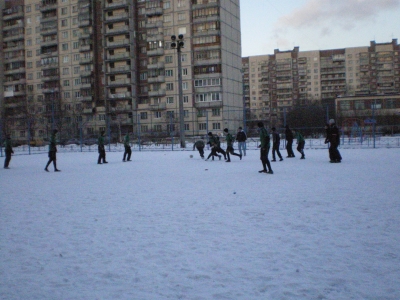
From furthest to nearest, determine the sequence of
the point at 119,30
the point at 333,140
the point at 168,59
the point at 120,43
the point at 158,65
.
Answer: the point at 120,43
the point at 119,30
the point at 168,59
the point at 158,65
the point at 333,140

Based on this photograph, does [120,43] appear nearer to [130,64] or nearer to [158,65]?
[130,64]

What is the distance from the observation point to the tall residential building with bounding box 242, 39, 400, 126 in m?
112

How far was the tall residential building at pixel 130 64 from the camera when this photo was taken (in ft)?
213

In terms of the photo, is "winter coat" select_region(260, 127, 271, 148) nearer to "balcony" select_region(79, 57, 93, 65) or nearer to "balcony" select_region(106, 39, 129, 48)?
"balcony" select_region(106, 39, 129, 48)

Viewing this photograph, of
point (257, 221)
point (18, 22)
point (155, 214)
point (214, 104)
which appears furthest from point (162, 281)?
point (18, 22)

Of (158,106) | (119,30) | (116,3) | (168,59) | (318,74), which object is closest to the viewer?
(158,106)

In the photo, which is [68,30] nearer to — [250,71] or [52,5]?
[52,5]

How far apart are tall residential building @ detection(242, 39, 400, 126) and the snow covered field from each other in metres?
103

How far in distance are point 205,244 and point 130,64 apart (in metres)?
67.7

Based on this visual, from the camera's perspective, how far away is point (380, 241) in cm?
490

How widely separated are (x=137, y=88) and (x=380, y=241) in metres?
68.8

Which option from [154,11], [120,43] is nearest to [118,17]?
[120,43]

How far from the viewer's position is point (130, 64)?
6931 centimetres

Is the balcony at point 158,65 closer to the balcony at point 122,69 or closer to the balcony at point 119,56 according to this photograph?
the balcony at point 122,69
